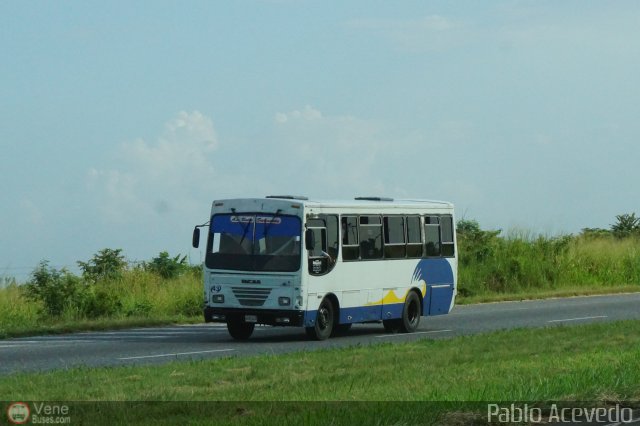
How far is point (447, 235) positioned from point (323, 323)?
5348 mm

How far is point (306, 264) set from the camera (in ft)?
82.3

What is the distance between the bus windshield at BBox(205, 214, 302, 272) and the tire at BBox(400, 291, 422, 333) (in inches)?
147

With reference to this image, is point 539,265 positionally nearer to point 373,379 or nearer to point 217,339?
point 217,339

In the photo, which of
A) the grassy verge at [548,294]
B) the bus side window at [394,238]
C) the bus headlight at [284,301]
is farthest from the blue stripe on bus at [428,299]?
the grassy verge at [548,294]

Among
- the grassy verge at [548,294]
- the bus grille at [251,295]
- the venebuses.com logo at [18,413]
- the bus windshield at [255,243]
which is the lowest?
the venebuses.com logo at [18,413]

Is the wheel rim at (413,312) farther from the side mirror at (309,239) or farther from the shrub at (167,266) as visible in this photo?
the shrub at (167,266)

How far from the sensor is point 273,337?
87.2 ft

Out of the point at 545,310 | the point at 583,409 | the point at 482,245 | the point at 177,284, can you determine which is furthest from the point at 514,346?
the point at 482,245

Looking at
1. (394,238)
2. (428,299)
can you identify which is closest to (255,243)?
(394,238)

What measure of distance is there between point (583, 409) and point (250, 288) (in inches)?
512

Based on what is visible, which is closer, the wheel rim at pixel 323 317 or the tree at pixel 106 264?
the wheel rim at pixel 323 317

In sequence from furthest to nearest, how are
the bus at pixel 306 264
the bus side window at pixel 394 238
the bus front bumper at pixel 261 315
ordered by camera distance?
the bus side window at pixel 394 238 → the bus at pixel 306 264 → the bus front bumper at pixel 261 315

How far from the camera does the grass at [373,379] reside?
13219mm

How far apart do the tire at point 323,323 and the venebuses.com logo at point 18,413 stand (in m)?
12.3
